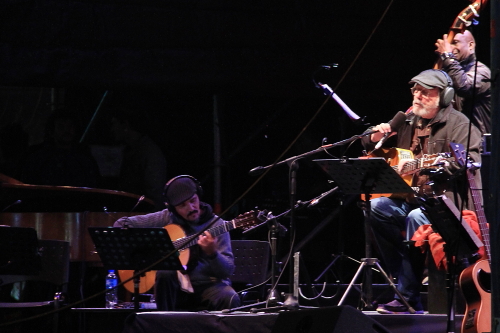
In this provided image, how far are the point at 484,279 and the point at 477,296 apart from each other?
0.46ft

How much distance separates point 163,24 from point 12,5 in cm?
149

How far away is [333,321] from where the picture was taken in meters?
3.71

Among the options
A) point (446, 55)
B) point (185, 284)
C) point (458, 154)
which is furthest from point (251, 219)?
point (446, 55)

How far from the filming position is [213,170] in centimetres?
827

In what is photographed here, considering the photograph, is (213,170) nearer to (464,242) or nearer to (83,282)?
(83,282)

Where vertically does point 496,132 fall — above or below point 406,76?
below

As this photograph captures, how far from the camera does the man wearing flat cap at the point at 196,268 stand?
638 centimetres

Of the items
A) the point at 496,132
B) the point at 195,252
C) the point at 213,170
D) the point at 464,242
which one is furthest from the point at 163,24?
the point at 496,132

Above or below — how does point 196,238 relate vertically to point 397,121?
below

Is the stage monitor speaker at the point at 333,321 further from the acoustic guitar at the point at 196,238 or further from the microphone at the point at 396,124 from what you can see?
the microphone at the point at 396,124

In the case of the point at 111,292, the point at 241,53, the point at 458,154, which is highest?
the point at 241,53

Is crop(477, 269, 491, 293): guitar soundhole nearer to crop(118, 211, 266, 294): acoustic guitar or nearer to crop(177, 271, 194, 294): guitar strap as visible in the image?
crop(118, 211, 266, 294): acoustic guitar

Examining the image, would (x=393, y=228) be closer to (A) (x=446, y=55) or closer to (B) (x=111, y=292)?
(A) (x=446, y=55)

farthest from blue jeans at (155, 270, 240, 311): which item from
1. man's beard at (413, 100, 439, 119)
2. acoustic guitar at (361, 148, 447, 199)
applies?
man's beard at (413, 100, 439, 119)
